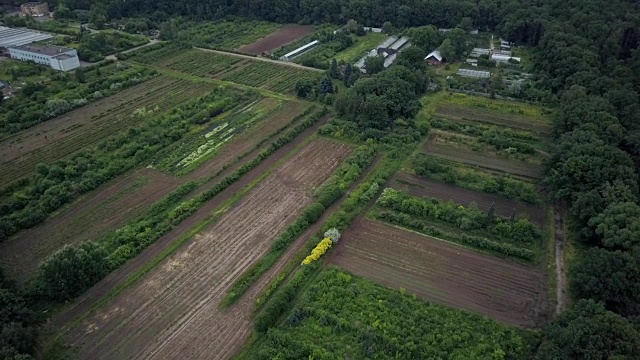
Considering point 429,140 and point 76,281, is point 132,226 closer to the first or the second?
point 76,281

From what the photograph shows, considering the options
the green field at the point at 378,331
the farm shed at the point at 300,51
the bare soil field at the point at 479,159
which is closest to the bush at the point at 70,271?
the green field at the point at 378,331

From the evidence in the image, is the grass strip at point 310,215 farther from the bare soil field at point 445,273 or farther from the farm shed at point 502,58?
the farm shed at point 502,58

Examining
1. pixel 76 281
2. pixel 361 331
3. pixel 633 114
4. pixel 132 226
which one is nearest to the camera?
pixel 361 331

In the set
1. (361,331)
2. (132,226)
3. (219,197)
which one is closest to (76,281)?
(132,226)

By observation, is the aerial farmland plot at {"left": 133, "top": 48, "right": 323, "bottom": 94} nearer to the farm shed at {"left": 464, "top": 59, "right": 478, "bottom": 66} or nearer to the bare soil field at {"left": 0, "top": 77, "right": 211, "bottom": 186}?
the bare soil field at {"left": 0, "top": 77, "right": 211, "bottom": 186}

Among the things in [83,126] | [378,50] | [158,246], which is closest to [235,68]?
[378,50]

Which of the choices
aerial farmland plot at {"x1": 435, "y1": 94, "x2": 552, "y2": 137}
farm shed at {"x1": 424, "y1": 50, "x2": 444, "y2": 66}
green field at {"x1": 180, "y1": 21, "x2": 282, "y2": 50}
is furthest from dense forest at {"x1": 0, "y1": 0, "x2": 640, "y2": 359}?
farm shed at {"x1": 424, "y1": 50, "x2": 444, "y2": 66}
